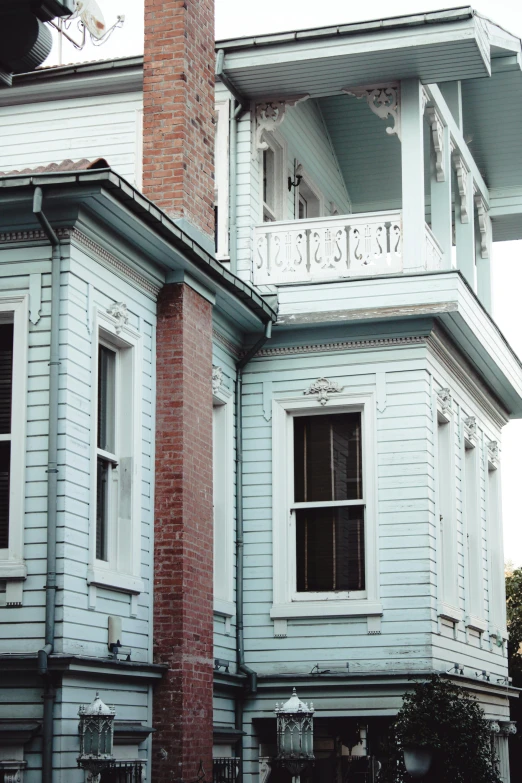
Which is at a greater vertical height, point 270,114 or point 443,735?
point 270,114

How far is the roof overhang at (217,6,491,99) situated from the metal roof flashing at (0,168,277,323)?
2874 mm

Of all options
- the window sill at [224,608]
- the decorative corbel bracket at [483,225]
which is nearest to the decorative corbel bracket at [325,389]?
the window sill at [224,608]

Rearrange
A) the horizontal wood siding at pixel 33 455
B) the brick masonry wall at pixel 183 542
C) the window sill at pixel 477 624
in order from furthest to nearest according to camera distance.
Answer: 1. the window sill at pixel 477 624
2. the brick masonry wall at pixel 183 542
3. the horizontal wood siding at pixel 33 455

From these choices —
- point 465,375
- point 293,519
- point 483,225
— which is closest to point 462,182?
point 483,225

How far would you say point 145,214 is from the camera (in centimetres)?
1280

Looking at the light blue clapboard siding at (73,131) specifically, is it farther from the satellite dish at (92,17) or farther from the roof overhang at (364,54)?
the roof overhang at (364,54)

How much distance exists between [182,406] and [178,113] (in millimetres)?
3272

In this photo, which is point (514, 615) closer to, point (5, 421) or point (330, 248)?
point (330, 248)

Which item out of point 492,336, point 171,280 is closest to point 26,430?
point 171,280

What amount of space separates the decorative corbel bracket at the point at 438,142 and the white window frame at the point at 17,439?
745 centimetres

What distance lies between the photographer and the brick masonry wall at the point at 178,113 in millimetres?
14688

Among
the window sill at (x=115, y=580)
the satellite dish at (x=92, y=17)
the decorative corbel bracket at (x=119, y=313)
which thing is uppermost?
the satellite dish at (x=92, y=17)

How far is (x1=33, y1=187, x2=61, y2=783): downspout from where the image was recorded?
36.5ft

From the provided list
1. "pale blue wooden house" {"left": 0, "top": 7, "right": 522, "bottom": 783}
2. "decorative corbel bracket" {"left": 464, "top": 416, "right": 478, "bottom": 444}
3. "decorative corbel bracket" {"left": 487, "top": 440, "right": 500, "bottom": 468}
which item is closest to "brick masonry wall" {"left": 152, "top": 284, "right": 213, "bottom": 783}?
"pale blue wooden house" {"left": 0, "top": 7, "right": 522, "bottom": 783}
